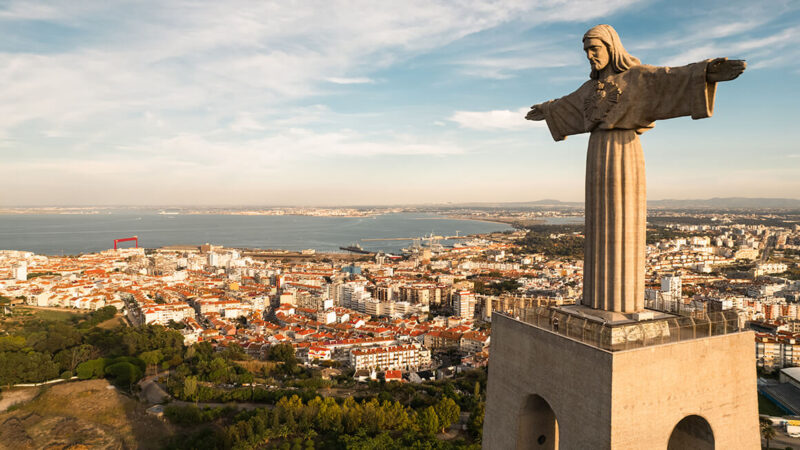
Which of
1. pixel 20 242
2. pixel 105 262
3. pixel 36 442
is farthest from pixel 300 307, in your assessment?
pixel 20 242

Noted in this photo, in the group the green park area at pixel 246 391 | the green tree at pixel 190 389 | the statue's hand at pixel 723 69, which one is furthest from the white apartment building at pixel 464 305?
the statue's hand at pixel 723 69

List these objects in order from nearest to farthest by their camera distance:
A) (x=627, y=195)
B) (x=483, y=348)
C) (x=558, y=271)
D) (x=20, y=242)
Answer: (x=627, y=195), (x=483, y=348), (x=558, y=271), (x=20, y=242)

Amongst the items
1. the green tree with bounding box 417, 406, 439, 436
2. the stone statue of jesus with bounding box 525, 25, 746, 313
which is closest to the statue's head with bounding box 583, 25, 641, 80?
the stone statue of jesus with bounding box 525, 25, 746, 313

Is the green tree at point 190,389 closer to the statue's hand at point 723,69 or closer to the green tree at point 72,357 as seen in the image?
the green tree at point 72,357

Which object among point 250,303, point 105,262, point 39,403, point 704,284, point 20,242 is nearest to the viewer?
point 39,403

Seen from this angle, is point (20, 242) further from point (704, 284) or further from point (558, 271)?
point (704, 284)

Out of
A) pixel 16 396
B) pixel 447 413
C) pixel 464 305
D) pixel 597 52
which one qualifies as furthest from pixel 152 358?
pixel 597 52
